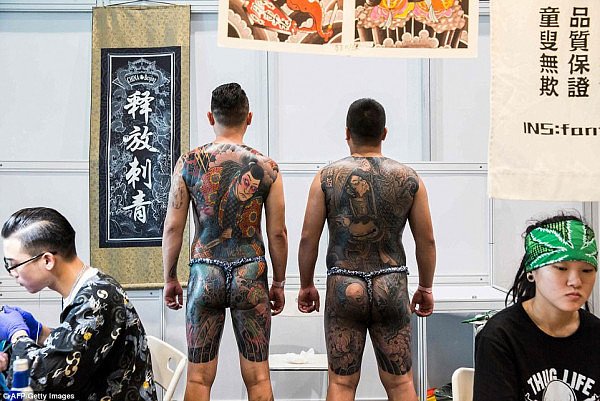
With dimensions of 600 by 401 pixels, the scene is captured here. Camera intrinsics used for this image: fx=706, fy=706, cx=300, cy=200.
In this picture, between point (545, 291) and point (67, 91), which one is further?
point (67, 91)

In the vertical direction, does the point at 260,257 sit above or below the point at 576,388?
above

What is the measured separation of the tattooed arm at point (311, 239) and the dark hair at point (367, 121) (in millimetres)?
265

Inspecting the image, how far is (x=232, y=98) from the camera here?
130 inches

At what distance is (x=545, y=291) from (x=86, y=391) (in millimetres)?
1395

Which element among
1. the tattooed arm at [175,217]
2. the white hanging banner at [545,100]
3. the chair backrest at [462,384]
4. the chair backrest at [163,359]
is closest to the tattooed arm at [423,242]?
the chair backrest at [462,384]

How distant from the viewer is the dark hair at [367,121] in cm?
325

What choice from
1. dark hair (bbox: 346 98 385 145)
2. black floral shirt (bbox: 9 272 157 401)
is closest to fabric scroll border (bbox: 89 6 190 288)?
dark hair (bbox: 346 98 385 145)

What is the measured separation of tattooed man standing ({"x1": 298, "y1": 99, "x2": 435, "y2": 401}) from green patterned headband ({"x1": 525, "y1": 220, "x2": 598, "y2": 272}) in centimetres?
111

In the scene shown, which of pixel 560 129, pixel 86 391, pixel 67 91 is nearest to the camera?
pixel 560 129

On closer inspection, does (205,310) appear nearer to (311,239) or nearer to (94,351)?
(311,239)

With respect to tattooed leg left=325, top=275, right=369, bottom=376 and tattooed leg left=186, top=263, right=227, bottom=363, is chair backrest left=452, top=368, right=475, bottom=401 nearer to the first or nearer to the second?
tattooed leg left=325, top=275, right=369, bottom=376

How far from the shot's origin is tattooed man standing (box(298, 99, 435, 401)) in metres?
3.17

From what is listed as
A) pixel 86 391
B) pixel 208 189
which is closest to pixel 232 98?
pixel 208 189

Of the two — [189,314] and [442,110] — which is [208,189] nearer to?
[189,314]
